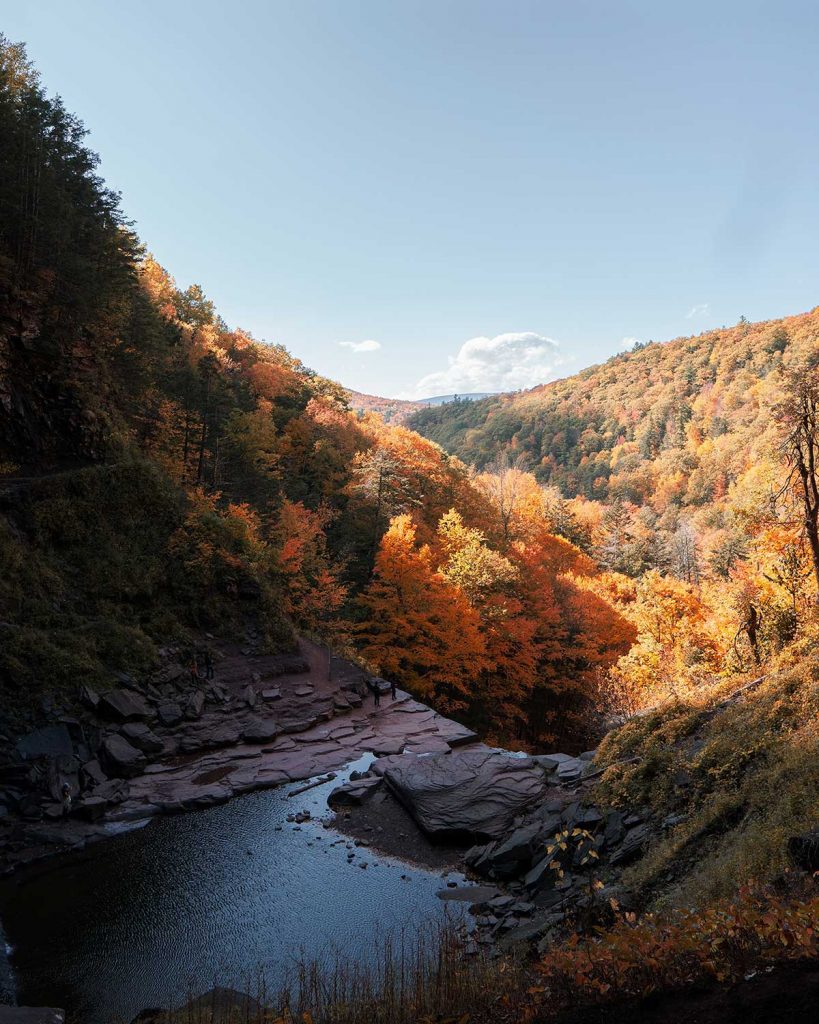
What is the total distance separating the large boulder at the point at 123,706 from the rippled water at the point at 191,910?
181 inches

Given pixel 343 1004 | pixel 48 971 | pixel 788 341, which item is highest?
pixel 788 341

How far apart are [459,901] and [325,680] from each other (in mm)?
15952

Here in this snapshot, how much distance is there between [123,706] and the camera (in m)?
20.5

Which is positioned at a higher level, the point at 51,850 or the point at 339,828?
the point at 51,850

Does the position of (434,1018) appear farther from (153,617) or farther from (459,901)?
(153,617)

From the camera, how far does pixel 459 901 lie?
527 inches

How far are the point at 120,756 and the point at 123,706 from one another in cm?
193

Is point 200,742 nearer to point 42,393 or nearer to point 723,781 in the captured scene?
point 42,393

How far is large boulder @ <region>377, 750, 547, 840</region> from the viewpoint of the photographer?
16234 mm

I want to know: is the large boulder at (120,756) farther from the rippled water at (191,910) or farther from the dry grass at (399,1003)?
the dry grass at (399,1003)

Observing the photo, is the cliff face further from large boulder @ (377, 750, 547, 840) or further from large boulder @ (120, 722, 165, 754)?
large boulder @ (377, 750, 547, 840)

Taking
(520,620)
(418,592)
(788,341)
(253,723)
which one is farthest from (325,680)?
(788,341)

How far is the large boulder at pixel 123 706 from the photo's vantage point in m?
20.1

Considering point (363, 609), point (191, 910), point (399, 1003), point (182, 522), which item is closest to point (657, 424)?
point (363, 609)
